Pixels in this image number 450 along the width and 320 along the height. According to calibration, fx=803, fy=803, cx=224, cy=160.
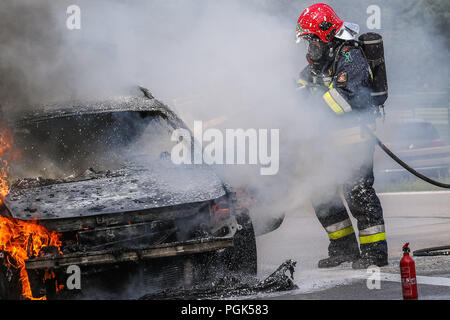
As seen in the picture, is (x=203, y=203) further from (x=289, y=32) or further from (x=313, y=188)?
(x=289, y=32)

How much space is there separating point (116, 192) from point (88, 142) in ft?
4.05

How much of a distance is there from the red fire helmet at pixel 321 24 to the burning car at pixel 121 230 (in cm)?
156

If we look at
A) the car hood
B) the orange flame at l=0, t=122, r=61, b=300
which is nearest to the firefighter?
→ the car hood

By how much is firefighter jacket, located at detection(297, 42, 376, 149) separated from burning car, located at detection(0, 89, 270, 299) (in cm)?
115

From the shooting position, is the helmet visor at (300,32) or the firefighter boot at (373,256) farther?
the helmet visor at (300,32)

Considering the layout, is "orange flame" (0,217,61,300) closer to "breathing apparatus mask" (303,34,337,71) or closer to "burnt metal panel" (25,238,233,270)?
"burnt metal panel" (25,238,233,270)

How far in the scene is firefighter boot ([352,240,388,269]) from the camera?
6.69 m

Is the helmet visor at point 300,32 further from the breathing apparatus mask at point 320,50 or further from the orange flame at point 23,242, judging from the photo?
the orange flame at point 23,242

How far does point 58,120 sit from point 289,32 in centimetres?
262

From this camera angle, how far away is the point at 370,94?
22.1 ft

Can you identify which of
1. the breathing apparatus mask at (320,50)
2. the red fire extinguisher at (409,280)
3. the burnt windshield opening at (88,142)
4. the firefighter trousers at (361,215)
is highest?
the breathing apparatus mask at (320,50)

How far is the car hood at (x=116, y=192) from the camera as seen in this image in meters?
5.46

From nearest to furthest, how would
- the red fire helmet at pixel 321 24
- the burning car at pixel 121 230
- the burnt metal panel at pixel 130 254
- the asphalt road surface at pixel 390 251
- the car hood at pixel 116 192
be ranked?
the burnt metal panel at pixel 130 254
the burning car at pixel 121 230
the car hood at pixel 116 192
the asphalt road surface at pixel 390 251
the red fire helmet at pixel 321 24

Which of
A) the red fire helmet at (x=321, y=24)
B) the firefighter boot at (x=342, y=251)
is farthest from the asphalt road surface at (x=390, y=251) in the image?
the red fire helmet at (x=321, y=24)
